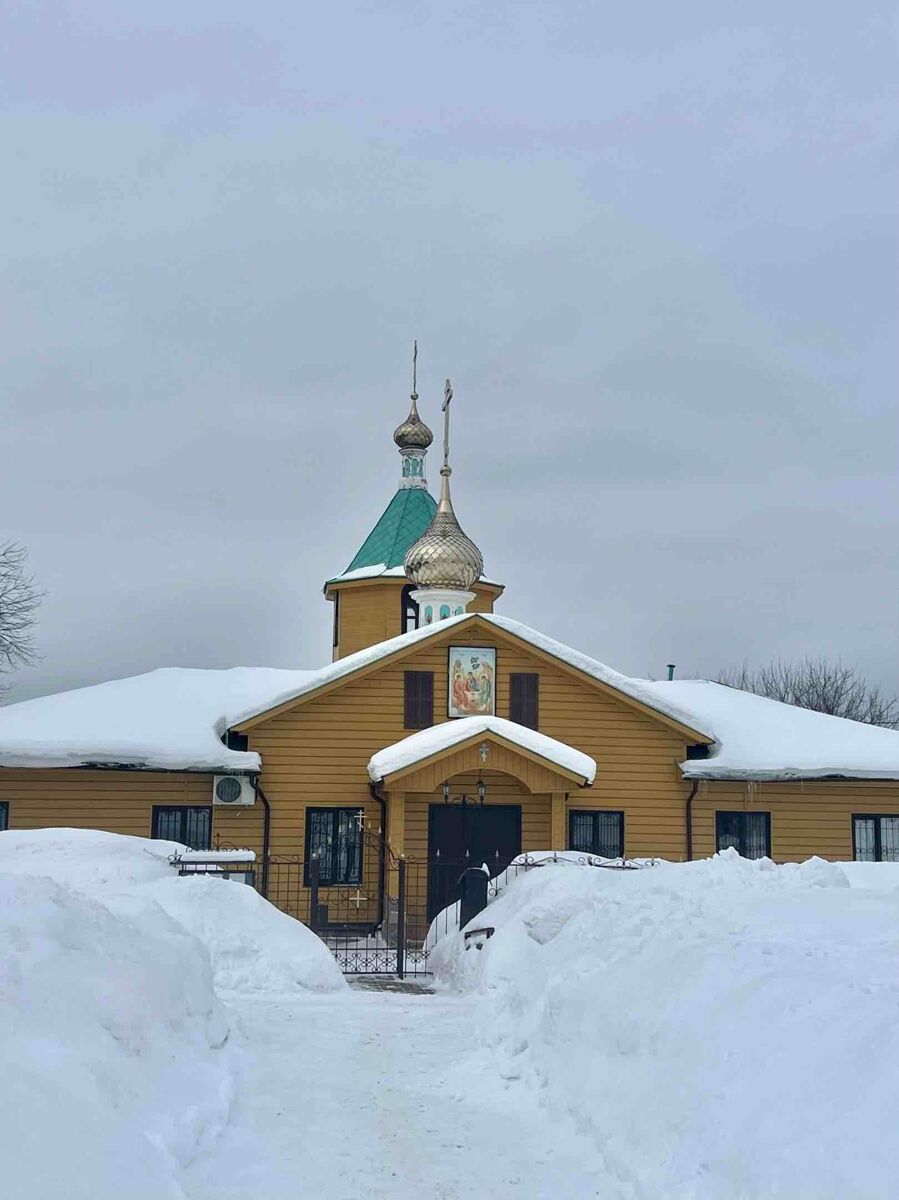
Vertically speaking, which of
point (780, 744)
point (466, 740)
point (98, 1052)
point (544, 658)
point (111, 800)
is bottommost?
point (98, 1052)

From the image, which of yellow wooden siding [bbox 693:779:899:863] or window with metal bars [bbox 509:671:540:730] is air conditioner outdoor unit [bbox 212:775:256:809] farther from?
yellow wooden siding [bbox 693:779:899:863]

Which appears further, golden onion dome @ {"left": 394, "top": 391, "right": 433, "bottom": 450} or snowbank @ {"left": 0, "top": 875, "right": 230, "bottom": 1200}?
golden onion dome @ {"left": 394, "top": 391, "right": 433, "bottom": 450}

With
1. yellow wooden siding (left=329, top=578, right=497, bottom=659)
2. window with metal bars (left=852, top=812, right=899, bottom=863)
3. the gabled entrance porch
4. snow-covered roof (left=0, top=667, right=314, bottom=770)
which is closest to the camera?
the gabled entrance porch

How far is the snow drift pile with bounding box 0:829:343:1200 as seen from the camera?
570 centimetres

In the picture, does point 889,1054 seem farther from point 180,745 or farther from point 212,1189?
point 180,745

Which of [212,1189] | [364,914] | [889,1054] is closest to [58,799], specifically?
[364,914]

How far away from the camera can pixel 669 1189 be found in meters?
6.37

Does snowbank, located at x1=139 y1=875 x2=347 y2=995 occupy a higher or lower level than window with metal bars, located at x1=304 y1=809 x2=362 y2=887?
lower

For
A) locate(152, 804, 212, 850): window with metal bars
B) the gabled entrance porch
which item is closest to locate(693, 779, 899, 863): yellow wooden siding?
the gabled entrance porch

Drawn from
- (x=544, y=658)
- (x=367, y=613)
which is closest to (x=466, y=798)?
(x=544, y=658)

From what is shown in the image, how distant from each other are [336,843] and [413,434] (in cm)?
1394

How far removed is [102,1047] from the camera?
7.32 meters

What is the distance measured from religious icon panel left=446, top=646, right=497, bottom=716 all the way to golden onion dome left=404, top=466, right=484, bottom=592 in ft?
12.7

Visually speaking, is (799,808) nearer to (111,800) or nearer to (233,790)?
(233,790)
